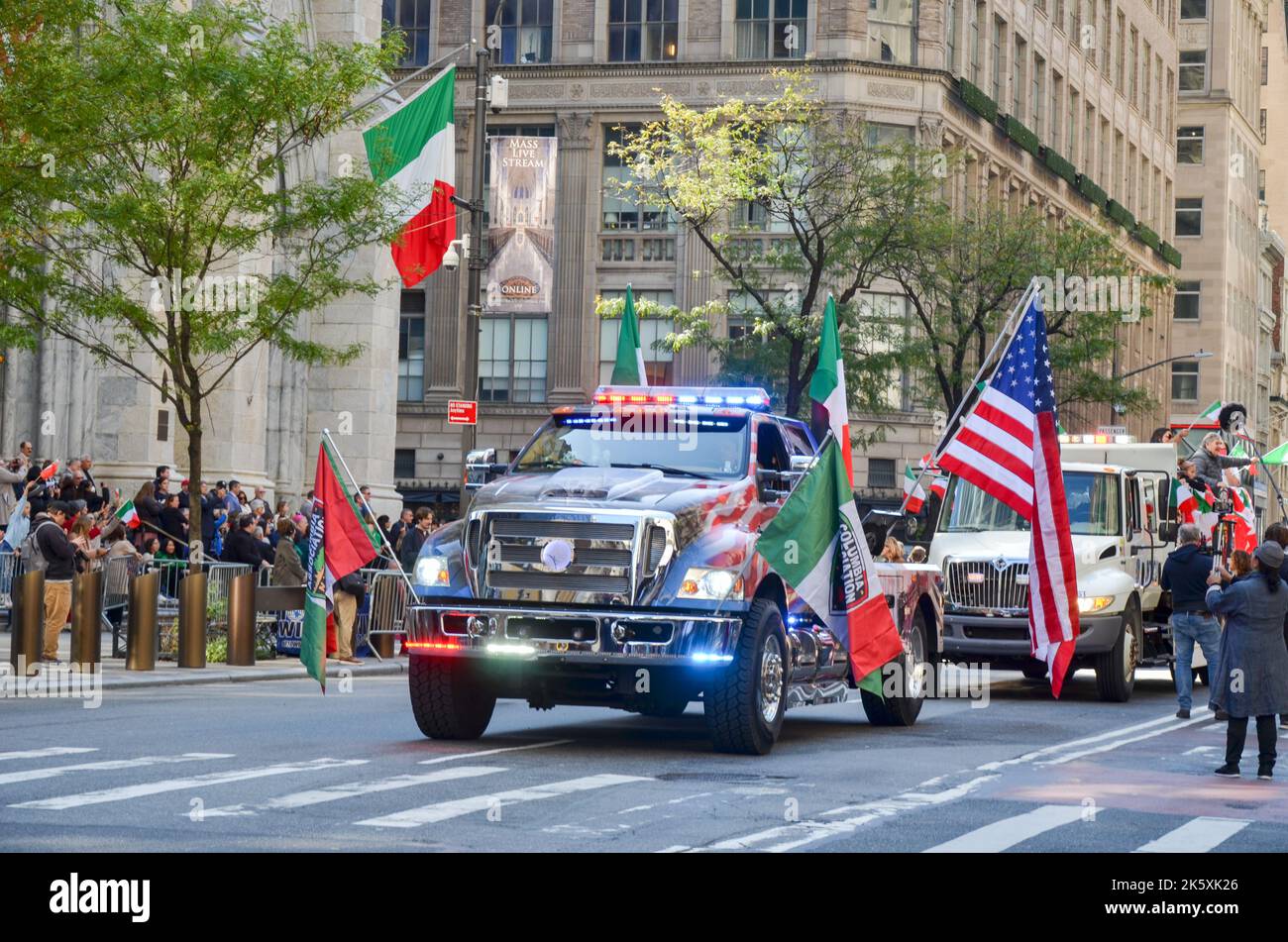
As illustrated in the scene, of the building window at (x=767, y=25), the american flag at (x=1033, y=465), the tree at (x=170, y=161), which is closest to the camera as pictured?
the american flag at (x=1033, y=465)

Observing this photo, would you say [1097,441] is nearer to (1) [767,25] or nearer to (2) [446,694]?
(2) [446,694]

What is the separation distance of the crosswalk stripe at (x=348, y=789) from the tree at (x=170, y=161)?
11101mm

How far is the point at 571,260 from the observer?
195 ft

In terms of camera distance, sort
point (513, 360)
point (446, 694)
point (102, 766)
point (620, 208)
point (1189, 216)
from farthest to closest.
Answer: point (1189, 216)
point (513, 360)
point (620, 208)
point (446, 694)
point (102, 766)

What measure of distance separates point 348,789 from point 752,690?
3.35 meters

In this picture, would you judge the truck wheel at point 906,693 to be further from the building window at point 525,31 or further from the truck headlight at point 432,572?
the building window at point 525,31

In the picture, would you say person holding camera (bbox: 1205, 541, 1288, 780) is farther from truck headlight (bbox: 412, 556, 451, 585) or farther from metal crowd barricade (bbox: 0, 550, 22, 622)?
metal crowd barricade (bbox: 0, 550, 22, 622)

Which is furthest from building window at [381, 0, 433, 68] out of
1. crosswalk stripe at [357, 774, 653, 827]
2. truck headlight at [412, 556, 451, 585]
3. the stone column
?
crosswalk stripe at [357, 774, 653, 827]

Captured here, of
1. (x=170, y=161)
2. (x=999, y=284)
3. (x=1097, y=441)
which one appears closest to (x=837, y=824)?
(x=170, y=161)

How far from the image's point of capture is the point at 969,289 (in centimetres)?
4538

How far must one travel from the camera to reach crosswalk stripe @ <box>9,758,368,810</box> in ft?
36.3

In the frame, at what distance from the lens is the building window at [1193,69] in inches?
4075

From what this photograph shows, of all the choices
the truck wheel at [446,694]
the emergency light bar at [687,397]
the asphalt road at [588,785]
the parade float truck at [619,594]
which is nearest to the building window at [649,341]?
the asphalt road at [588,785]

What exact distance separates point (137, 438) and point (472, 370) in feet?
19.0
